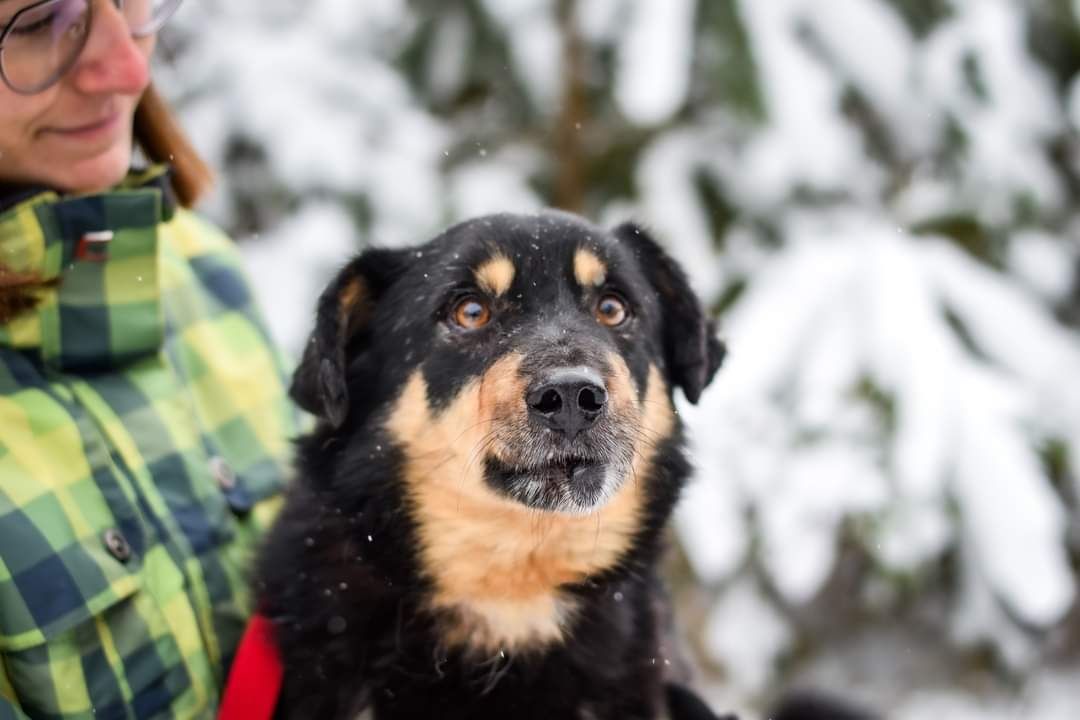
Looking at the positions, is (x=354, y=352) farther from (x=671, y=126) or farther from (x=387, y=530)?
(x=671, y=126)

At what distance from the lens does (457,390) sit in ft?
7.53

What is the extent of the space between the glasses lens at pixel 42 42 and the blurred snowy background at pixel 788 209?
1.73 metres

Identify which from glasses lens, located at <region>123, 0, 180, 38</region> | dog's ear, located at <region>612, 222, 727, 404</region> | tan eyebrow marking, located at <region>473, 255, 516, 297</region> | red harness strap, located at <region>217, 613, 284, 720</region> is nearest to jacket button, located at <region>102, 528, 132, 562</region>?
red harness strap, located at <region>217, 613, 284, 720</region>

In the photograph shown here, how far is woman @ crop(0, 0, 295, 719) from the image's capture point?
1800 millimetres

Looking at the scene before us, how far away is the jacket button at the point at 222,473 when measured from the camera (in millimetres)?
2293

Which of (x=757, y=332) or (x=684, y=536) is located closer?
(x=757, y=332)

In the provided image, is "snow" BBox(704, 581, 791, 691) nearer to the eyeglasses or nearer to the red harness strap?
the red harness strap

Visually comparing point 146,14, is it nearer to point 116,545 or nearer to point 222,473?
point 222,473

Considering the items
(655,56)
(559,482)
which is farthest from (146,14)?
(655,56)

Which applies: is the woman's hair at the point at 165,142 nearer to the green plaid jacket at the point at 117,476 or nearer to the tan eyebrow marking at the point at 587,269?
the green plaid jacket at the point at 117,476

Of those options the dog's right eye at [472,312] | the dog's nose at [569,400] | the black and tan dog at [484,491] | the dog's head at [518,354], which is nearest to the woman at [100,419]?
the black and tan dog at [484,491]

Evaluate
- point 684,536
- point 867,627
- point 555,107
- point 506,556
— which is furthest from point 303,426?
point 867,627

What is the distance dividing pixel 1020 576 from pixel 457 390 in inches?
98.9

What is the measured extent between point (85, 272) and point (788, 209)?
3137mm
